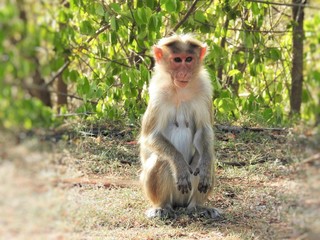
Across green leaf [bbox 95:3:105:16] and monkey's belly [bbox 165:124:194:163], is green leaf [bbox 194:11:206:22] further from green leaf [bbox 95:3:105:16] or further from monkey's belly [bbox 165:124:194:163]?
monkey's belly [bbox 165:124:194:163]

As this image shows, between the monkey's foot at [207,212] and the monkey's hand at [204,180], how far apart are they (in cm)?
27

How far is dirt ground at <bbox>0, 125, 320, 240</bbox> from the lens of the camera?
343cm

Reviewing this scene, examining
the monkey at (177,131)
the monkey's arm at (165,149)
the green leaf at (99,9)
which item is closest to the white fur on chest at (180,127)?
the monkey at (177,131)

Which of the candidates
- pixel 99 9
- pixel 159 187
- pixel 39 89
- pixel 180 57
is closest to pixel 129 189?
pixel 159 187

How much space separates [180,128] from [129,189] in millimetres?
1006

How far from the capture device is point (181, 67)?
714 cm

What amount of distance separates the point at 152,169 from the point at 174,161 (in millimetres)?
287

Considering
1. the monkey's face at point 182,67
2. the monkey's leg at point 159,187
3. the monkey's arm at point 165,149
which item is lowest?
the monkey's leg at point 159,187

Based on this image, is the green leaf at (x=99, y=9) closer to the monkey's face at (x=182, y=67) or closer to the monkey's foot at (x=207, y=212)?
the monkey's face at (x=182, y=67)

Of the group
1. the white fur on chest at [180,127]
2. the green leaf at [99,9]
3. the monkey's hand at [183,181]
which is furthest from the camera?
the green leaf at [99,9]

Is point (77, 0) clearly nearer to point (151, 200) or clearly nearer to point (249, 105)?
point (151, 200)

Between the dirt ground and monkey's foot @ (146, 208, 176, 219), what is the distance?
0.31 feet

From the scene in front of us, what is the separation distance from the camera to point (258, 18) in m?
9.43

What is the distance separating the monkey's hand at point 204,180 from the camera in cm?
704
